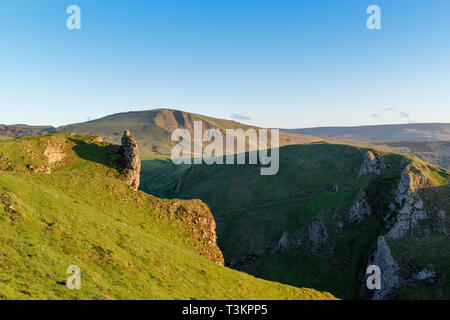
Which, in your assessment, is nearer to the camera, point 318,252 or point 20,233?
point 20,233

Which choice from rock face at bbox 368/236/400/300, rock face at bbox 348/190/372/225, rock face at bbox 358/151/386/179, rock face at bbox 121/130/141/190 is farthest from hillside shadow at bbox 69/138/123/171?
rock face at bbox 358/151/386/179

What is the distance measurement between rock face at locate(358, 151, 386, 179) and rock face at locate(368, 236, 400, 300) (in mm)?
51684

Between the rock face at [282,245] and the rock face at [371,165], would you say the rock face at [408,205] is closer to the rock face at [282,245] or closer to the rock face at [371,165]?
the rock face at [371,165]

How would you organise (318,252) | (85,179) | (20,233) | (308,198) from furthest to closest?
(308,198)
(318,252)
(85,179)
(20,233)

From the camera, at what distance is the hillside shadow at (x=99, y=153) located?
220 feet

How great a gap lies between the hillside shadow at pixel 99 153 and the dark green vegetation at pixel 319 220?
169 feet

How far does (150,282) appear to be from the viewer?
30578 millimetres

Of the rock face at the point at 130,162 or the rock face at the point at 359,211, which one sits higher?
the rock face at the point at 130,162

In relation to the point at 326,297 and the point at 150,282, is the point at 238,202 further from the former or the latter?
the point at 150,282

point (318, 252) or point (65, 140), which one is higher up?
point (65, 140)

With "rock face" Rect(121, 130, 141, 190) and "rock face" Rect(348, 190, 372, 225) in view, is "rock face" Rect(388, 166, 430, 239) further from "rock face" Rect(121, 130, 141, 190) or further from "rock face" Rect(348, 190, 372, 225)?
"rock face" Rect(121, 130, 141, 190)

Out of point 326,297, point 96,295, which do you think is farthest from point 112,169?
point 326,297

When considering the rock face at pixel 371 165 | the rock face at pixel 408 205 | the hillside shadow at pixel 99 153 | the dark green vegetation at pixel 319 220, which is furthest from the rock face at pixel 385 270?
the hillside shadow at pixel 99 153
